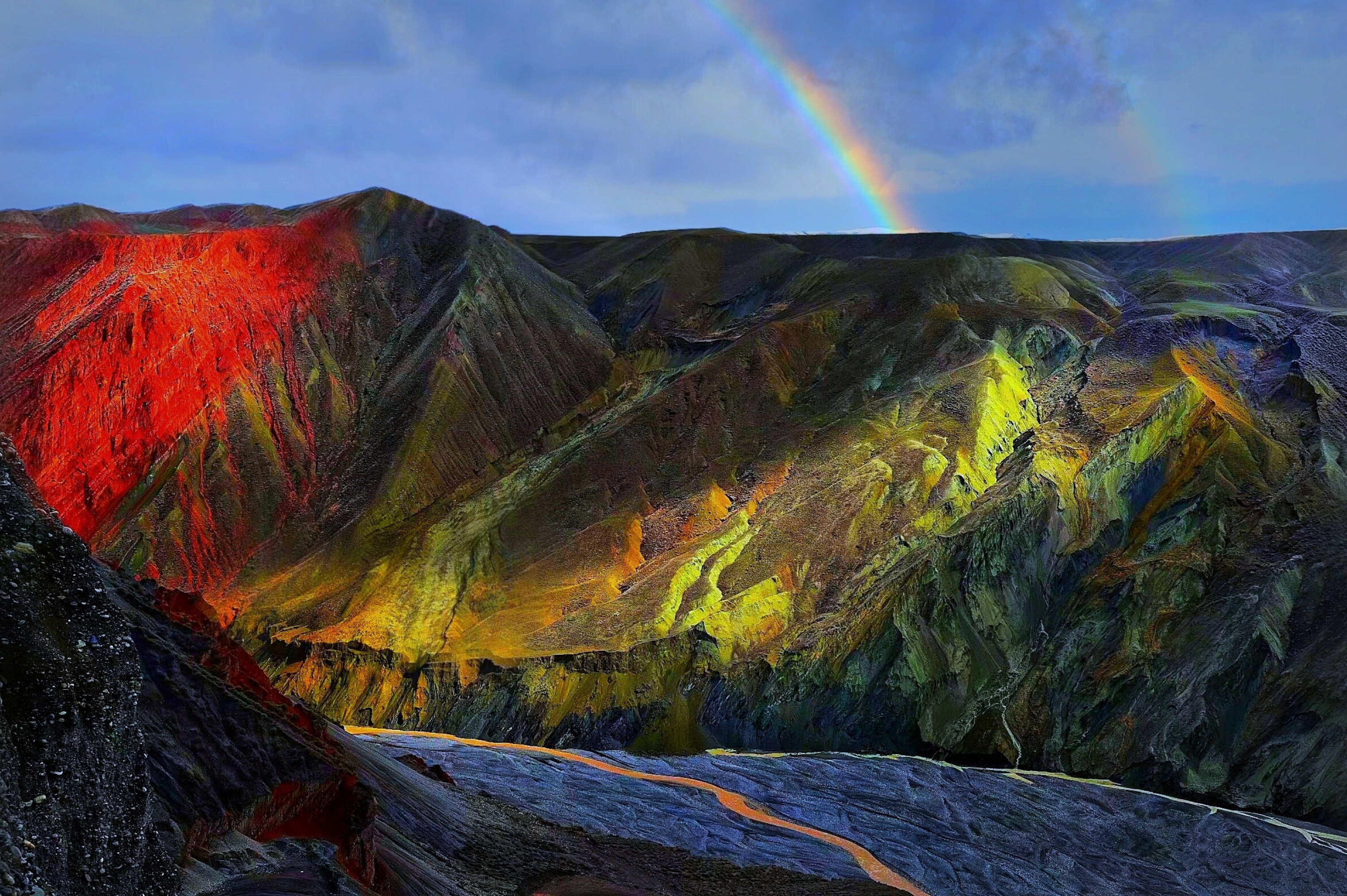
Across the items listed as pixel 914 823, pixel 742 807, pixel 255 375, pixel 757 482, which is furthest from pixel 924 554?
pixel 255 375

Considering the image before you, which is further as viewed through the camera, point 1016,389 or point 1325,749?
point 1016,389

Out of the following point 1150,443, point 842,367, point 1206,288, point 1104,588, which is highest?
point 1206,288

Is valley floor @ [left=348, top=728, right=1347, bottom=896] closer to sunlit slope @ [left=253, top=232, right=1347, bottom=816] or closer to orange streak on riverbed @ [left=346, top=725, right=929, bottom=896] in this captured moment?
orange streak on riverbed @ [left=346, top=725, right=929, bottom=896]

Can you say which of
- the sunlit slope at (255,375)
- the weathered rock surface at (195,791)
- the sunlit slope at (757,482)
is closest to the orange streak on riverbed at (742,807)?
the weathered rock surface at (195,791)

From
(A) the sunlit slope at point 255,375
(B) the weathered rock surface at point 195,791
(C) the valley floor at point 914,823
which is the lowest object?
(C) the valley floor at point 914,823

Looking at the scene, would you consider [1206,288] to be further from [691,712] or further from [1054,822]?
[1054,822]

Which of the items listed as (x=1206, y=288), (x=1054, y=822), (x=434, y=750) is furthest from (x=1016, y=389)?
(x=434, y=750)

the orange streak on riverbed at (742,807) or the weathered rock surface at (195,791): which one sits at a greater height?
the weathered rock surface at (195,791)

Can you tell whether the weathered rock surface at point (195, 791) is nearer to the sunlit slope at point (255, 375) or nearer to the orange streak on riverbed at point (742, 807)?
the orange streak on riverbed at point (742, 807)
